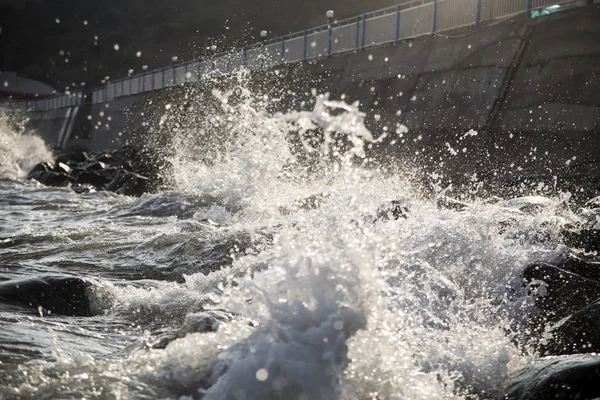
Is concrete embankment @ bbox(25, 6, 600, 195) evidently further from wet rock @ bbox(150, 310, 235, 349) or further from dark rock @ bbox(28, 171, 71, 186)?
dark rock @ bbox(28, 171, 71, 186)

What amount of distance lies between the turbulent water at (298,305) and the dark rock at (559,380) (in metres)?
0.16

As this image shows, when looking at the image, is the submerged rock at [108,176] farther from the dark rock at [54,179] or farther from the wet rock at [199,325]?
the wet rock at [199,325]

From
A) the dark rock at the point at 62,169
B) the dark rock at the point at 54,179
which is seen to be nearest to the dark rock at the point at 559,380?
→ the dark rock at the point at 54,179

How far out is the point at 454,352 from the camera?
4641mm

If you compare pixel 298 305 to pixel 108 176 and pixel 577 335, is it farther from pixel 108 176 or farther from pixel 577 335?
pixel 108 176

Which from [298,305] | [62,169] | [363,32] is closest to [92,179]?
[62,169]

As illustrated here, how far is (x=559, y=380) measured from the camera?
12.4 ft

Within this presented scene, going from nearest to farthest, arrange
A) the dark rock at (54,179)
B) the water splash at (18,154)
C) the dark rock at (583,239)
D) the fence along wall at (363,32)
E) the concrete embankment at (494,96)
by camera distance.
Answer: the dark rock at (583,239) → the concrete embankment at (494,96) → the fence along wall at (363,32) → the dark rock at (54,179) → the water splash at (18,154)

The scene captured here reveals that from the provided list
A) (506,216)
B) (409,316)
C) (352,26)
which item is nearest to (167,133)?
(352,26)

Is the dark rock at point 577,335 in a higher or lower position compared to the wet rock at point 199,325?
lower

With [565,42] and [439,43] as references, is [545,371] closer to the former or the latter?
[565,42]

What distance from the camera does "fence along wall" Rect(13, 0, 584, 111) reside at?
48.2 feet

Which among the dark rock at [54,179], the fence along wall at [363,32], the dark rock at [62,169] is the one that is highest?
the fence along wall at [363,32]

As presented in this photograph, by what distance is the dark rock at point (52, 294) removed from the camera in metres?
5.60
